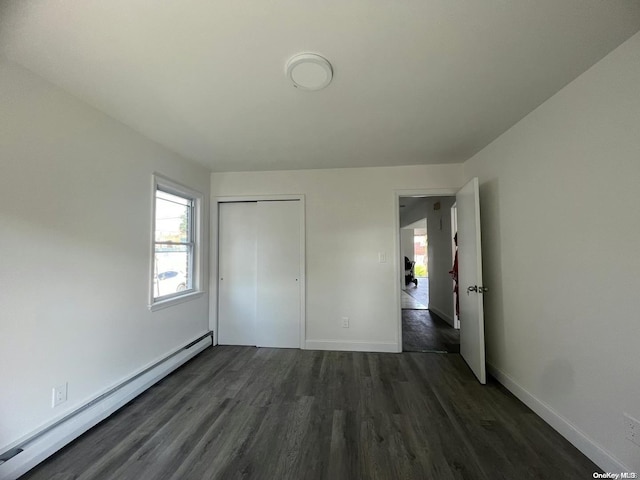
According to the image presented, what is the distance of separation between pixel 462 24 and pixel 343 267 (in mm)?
2577

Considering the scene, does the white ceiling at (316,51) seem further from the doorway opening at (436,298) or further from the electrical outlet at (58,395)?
the electrical outlet at (58,395)

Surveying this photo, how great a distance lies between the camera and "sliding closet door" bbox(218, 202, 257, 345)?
137 inches

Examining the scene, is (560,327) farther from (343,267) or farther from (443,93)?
(343,267)

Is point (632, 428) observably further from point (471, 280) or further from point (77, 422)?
point (77, 422)

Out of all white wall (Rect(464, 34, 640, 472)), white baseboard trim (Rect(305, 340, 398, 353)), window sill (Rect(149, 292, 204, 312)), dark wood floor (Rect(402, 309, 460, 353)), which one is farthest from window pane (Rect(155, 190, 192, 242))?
white wall (Rect(464, 34, 640, 472))

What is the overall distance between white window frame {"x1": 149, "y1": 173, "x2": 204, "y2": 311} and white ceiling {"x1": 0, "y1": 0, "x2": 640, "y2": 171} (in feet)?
2.05

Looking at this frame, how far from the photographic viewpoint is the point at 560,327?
175 cm

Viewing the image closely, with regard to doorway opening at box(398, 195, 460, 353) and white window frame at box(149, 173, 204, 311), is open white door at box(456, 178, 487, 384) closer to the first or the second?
doorway opening at box(398, 195, 460, 353)

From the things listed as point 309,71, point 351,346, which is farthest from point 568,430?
point 309,71

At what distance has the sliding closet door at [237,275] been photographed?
137 inches

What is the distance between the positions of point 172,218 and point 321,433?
104 inches

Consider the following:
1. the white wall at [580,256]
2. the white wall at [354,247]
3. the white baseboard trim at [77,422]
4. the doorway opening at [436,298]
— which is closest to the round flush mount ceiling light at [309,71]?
the white wall at [580,256]

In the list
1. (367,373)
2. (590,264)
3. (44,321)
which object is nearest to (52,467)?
(44,321)

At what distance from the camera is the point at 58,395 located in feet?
5.40
